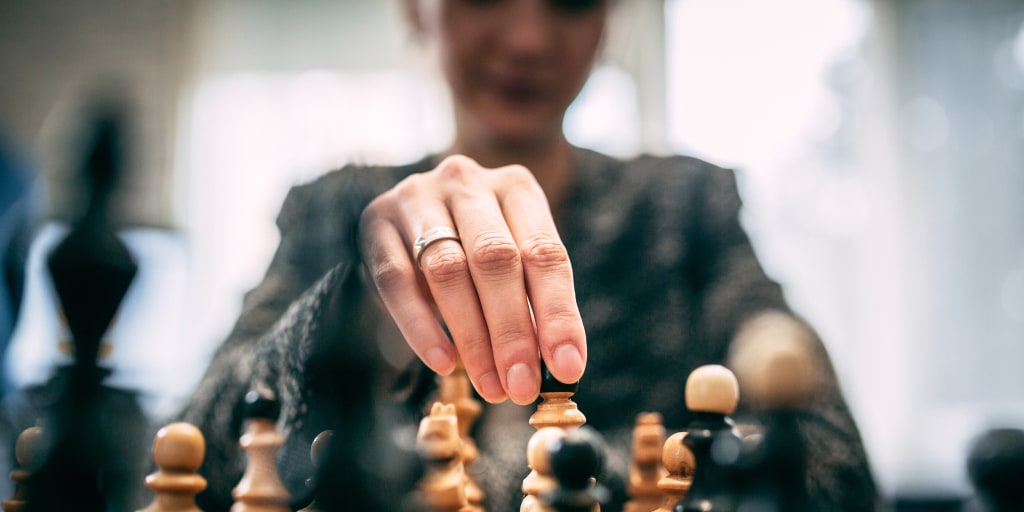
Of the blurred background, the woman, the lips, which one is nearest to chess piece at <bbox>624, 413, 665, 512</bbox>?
the woman

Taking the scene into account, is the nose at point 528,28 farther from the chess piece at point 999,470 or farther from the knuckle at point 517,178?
the chess piece at point 999,470

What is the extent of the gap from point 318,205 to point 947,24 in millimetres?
2200

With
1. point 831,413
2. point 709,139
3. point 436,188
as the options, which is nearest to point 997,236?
point 709,139

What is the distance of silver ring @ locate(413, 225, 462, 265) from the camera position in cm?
49

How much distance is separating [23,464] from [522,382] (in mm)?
307

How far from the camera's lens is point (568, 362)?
431 mm

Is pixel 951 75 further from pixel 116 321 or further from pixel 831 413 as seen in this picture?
pixel 116 321

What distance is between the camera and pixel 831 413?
815 millimetres

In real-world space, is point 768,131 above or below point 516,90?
below

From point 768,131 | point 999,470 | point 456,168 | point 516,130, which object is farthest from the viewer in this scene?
point 768,131

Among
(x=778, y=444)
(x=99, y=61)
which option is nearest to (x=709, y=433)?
(x=778, y=444)

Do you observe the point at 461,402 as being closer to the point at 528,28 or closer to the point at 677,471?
the point at 677,471

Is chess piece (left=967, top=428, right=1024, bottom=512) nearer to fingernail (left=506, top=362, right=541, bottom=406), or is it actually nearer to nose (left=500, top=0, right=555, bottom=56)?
fingernail (left=506, top=362, right=541, bottom=406)

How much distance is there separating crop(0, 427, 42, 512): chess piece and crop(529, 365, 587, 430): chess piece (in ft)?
0.95
